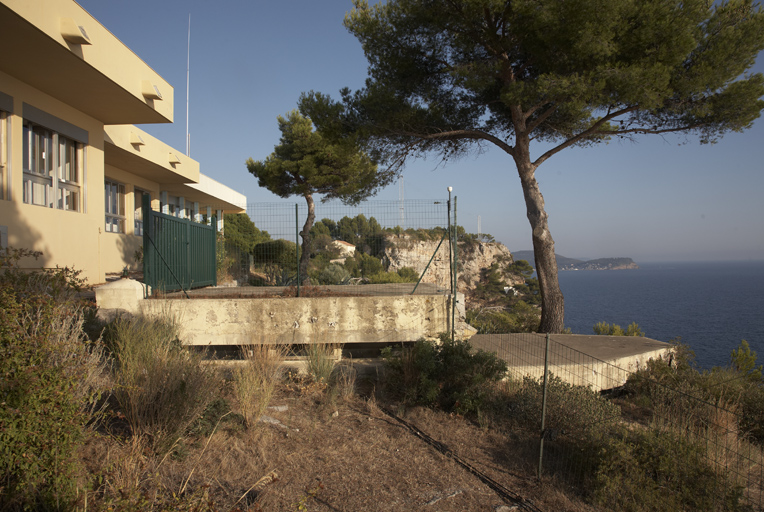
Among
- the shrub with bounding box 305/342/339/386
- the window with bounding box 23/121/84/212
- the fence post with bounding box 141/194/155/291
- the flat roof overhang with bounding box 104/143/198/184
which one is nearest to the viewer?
the shrub with bounding box 305/342/339/386

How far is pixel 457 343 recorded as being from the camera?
277 inches

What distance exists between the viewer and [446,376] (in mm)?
6691

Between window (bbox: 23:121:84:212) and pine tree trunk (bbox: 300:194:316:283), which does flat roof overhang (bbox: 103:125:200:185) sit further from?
pine tree trunk (bbox: 300:194:316:283)

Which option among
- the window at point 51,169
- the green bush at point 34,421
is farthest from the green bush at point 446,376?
the window at point 51,169

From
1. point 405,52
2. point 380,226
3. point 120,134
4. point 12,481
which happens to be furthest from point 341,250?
point 12,481

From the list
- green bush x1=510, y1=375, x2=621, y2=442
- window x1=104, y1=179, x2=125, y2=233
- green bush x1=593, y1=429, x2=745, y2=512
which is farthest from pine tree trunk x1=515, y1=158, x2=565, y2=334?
window x1=104, y1=179, x2=125, y2=233

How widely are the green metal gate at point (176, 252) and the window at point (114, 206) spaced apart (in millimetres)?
5590

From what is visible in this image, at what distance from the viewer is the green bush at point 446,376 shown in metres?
6.37

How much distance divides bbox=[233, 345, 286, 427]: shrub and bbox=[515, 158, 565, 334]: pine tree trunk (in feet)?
23.2

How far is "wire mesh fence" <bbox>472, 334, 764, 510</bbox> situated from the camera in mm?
4215

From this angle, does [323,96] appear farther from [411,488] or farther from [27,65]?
[411,488]

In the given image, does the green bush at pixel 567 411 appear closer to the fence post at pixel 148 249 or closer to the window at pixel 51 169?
the fence post at pixel 148 249

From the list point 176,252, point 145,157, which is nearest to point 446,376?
point 176,252

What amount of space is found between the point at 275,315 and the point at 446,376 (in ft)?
9.25
